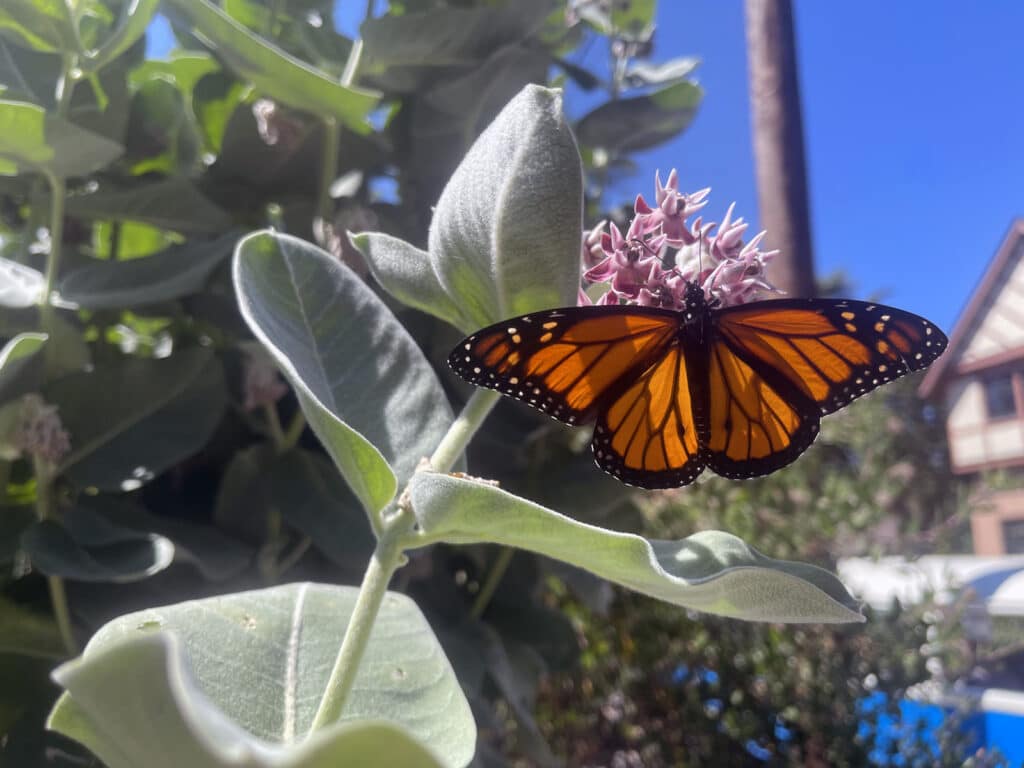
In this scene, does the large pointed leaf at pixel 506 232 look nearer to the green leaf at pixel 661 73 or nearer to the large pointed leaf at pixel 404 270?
the large pointed leaf at pixel 404 270

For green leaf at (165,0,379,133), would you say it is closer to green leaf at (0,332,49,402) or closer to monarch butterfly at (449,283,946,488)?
green leaf at (0,332,49,402)

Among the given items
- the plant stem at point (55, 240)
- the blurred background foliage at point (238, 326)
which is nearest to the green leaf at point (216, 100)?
the blurred background foliage at point (238, 326)

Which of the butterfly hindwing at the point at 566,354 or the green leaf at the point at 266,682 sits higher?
the butterfly hindwing at the point at 566,354

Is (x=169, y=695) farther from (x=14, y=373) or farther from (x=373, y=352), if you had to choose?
(x=14, y=373)

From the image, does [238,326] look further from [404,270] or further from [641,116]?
[641,116]

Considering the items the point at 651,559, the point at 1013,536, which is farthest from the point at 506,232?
the point at 1013,536

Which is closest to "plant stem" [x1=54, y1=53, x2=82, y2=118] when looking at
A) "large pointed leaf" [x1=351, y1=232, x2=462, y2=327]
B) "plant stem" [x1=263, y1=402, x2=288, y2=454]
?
"plant stem" [x1=263, y1=402, x2=288, y2=454]

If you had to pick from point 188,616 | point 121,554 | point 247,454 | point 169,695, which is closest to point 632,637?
point 247,454
